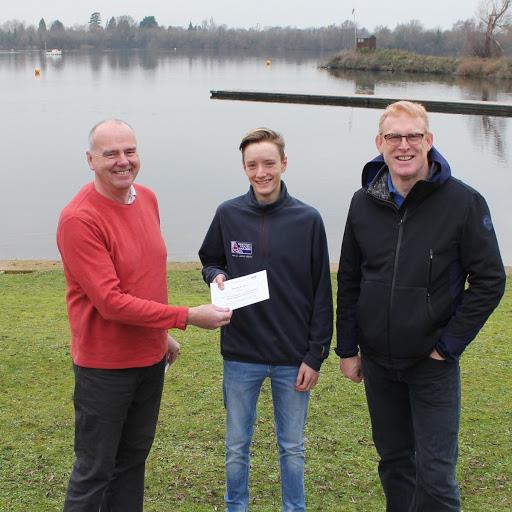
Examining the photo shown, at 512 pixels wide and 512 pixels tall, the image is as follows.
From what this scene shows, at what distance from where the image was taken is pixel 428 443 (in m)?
3.07

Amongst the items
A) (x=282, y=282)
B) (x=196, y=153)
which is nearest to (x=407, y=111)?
(x=282, y=282)

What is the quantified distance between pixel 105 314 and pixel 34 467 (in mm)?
1523

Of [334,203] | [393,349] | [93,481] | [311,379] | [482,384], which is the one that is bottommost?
[334,203]

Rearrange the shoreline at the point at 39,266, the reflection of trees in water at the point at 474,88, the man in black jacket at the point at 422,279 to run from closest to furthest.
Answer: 1. the man in black jacket at the point at 422,279
2. the shoreline at the point at 39,266
3. the reflection of trees in water at the point at 474,88

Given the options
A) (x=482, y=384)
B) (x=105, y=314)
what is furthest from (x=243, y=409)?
(x=482, y=384)

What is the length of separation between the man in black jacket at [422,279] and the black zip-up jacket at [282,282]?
0.18 m

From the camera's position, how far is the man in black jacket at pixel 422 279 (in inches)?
117

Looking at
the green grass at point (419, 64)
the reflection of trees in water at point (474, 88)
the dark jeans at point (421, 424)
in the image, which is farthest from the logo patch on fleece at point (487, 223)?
the green grass at point (419, 64)

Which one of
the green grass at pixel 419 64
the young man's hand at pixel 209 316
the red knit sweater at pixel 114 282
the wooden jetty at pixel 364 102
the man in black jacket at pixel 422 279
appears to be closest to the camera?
the red knit sweater at pixel 114 282

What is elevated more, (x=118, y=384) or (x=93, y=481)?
(x=118, y=384)

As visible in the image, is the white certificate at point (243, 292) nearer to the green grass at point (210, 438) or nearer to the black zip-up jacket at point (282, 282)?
the black zip-up jacket at point (282, 282)

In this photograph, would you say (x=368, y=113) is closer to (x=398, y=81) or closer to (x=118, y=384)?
(x=398, y=81)

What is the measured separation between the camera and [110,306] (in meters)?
2.88

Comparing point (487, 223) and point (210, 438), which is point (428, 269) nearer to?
point (487, 223)
